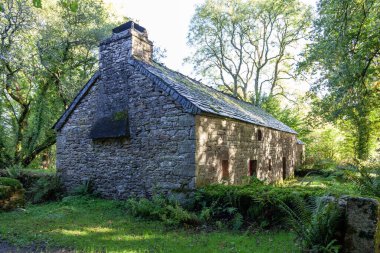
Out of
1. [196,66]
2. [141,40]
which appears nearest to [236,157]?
[141,40]

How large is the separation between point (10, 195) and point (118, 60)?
610cm

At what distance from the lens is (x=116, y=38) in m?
10.3

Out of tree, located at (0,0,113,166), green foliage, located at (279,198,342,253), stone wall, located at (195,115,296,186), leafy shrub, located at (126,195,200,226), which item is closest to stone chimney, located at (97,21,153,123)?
stone wall, located at (195,115,296,186)

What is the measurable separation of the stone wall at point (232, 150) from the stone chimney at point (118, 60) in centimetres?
344

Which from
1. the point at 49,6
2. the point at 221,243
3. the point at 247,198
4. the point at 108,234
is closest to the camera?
the point at 221,243

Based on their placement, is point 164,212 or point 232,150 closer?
point 164,212

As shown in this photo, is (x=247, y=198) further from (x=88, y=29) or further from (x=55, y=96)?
(x=55, y=96)

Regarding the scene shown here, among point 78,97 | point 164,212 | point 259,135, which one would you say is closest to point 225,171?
point 164,212

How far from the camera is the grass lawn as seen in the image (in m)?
5.19

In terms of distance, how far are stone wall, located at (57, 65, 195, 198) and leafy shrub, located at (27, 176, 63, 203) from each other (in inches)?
16.2

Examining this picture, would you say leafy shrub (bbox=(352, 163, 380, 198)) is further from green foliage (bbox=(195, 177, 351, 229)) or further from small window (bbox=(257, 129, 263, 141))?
small window (bbox=(257, 129, 263, 141))

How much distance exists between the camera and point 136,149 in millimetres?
9469

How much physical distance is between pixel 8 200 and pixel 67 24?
11.1 m

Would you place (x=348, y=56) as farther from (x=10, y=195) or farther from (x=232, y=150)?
(x=10, y=195)
